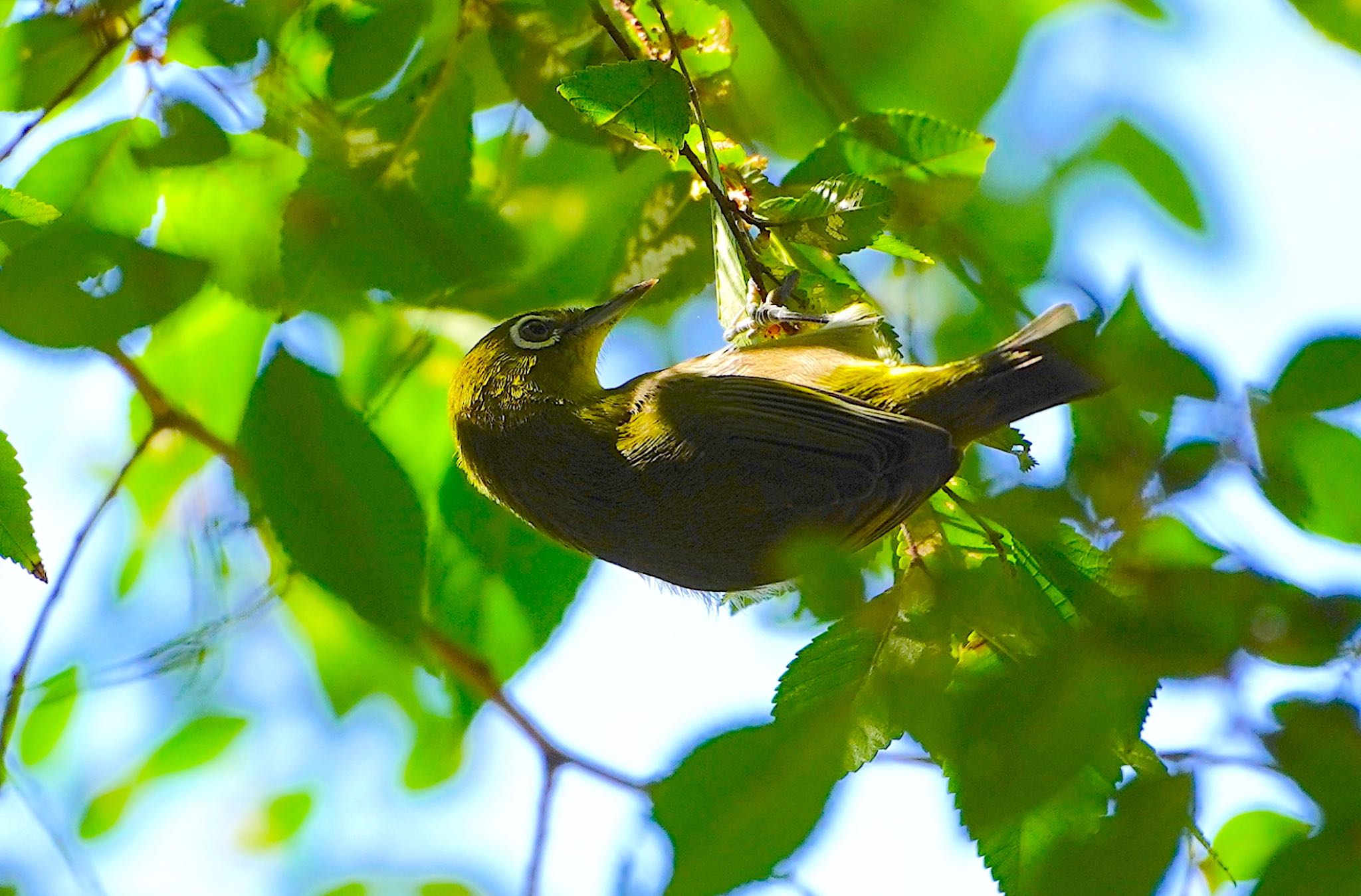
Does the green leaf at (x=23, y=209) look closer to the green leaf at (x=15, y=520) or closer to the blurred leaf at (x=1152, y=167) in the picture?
the green leaf at (x=15, y=520)

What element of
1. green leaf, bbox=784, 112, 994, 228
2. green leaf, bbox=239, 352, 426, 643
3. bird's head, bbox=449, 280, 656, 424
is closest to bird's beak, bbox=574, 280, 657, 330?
bird's head, bbox=449, 280, 656, 424

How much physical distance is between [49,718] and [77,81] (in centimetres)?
83

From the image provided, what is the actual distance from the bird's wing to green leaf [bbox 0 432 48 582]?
1.68 ft

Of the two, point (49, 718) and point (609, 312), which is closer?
point (609, 312)

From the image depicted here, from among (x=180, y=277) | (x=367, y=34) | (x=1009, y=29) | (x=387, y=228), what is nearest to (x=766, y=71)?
(x=1009, y=29)

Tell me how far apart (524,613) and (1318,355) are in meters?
0.91

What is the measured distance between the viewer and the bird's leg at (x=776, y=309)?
46.5 inches

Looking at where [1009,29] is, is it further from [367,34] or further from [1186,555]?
[1186,555]

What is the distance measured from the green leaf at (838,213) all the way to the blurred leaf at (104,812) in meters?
1.12

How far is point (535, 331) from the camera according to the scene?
4.36ft

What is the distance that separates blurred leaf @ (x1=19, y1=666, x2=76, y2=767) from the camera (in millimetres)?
1528

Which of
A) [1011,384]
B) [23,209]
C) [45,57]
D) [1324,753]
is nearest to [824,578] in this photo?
[1324,753]

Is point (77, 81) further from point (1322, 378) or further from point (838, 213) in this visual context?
point (1322, 378)

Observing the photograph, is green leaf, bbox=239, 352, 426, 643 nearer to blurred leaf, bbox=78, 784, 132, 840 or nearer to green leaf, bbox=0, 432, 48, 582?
green leaf, bbox=0, 432, 48, 582
